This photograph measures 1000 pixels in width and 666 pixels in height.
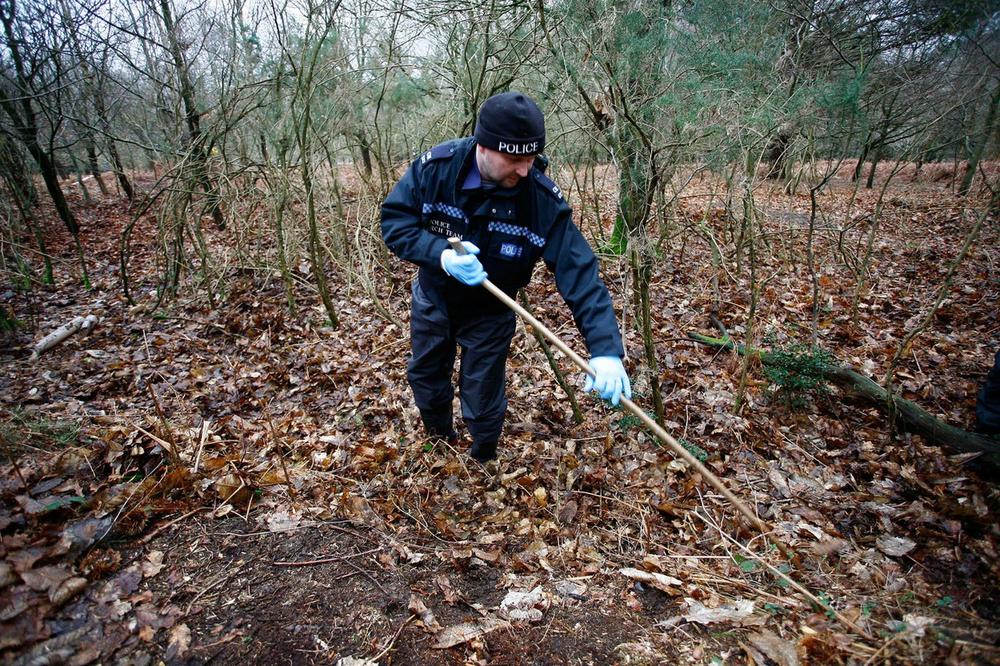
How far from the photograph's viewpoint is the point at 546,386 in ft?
14.4

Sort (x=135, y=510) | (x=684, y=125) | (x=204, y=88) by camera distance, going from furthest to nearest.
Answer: (x=204, y=88) < (x=684, y=125) < (x=135, y=510)

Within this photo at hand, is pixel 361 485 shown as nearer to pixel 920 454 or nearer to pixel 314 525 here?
pixel 314 525

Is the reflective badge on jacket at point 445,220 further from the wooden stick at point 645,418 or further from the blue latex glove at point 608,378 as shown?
the blue latex glove at point 608,378

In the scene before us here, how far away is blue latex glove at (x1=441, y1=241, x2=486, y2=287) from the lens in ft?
8.25

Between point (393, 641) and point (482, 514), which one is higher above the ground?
point (393, 641)

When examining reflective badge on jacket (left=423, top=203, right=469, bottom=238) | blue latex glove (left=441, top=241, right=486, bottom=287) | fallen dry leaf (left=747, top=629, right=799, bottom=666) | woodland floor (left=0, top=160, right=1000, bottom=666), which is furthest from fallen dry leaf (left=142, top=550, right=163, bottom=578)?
fallen dry leaf (left=747, top=629, right=799, bottom=666)

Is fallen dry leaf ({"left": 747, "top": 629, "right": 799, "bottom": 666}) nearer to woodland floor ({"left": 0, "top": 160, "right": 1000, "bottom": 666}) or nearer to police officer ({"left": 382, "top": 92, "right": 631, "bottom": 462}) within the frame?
woodland floor ({"left": 0, "top": 160, "right": 1000, "bottom": 666})

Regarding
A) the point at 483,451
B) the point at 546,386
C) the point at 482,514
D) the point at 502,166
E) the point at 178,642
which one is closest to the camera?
the point at 178,642

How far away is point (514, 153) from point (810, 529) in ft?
8.53

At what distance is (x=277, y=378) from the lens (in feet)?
15.3

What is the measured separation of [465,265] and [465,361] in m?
0.77

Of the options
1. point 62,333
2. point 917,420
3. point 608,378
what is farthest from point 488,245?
point 62,333

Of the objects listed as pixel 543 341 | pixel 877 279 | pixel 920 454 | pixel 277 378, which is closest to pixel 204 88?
pixel 277 378

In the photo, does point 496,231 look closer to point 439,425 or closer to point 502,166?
point 502,166
